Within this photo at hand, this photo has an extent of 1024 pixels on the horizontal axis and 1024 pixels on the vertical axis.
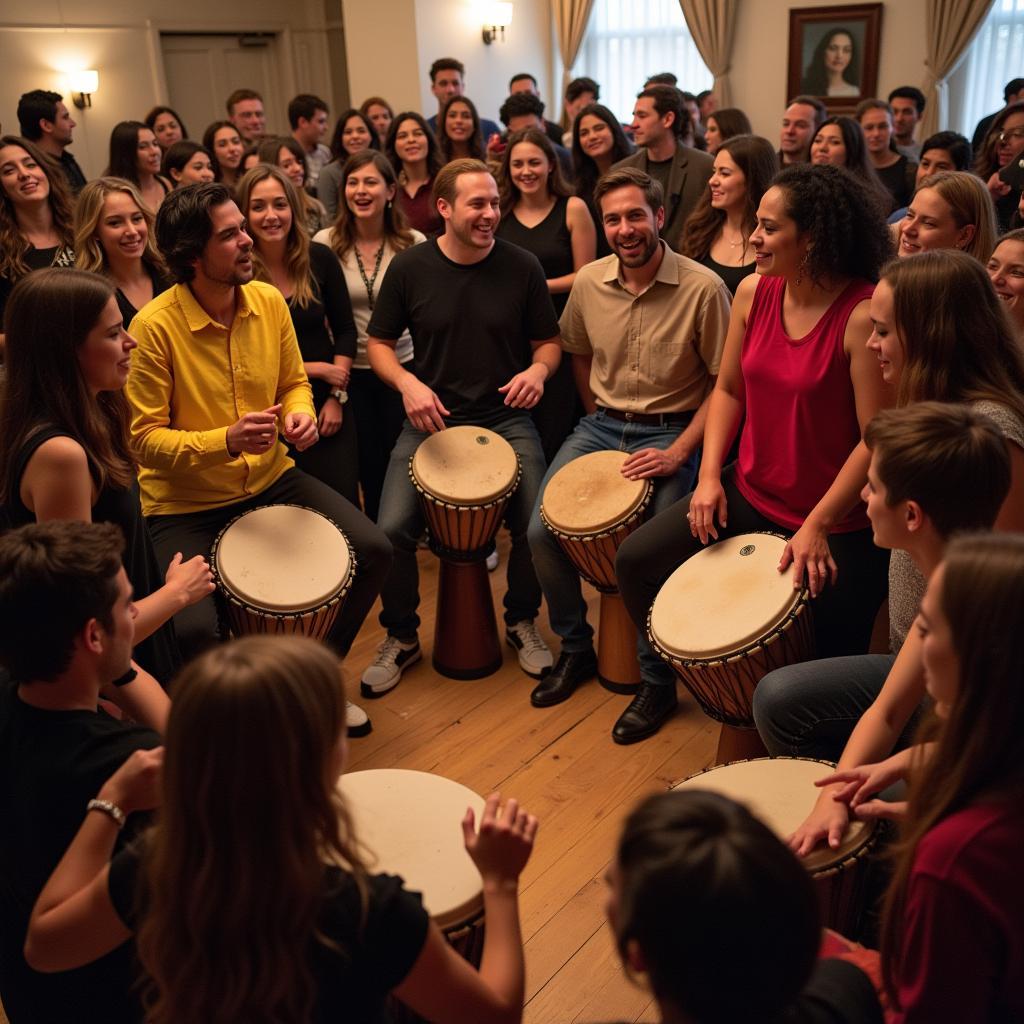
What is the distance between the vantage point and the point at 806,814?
1.61 meters

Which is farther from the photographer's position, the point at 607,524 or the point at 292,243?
the point at 292,243

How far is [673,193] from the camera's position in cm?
423

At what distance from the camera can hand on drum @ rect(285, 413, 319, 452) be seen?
8.91 ft

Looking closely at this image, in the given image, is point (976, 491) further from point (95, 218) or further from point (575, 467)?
Answer: point (95, 218)

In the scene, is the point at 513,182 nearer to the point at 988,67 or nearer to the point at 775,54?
the point at 775,54

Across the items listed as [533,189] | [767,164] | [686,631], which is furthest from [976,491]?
[533,189]

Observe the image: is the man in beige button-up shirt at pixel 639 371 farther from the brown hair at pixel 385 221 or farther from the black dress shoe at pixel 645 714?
the brown hair at pixel 385 221

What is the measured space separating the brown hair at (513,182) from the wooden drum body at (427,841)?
261cm

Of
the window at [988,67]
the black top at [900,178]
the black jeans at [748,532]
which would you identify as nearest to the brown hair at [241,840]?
the black jeans at [748,532]

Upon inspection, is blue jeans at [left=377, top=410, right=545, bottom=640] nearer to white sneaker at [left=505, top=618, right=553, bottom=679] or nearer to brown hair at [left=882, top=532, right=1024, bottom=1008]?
white sneaker at [left=505, top=618, right=553, bottom=679]

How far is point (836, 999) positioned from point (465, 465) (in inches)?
80.4

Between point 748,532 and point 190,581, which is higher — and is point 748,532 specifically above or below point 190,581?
below

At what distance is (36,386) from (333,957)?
4.61 feet

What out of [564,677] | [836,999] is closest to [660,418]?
[564,677]
